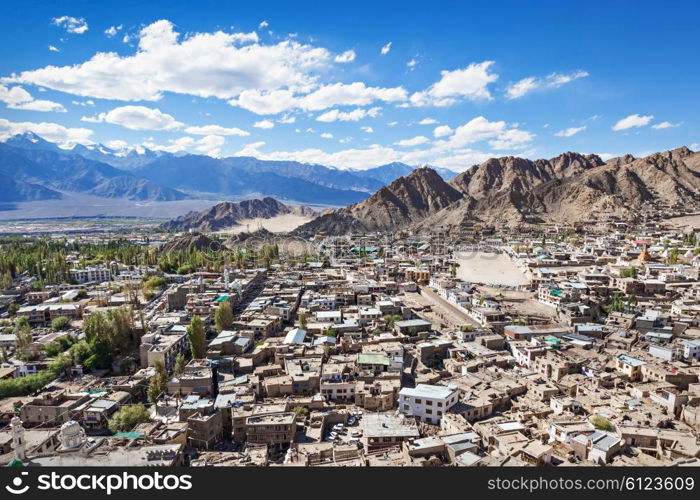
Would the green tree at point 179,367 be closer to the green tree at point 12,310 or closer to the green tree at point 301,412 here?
the green tree at point 301,412

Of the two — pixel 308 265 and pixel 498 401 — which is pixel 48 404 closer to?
pixel 498 401

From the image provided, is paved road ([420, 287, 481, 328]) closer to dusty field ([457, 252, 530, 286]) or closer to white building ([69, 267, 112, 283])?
dusty field ([457, 252, 530, 286])

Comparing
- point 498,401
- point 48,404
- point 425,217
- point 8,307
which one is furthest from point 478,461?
point 425,217

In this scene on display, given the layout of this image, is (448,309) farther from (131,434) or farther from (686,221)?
(686,221)

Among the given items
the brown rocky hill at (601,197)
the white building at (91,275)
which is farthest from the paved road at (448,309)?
the brown rocky hill at (601,197)

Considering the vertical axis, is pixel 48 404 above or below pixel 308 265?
below
